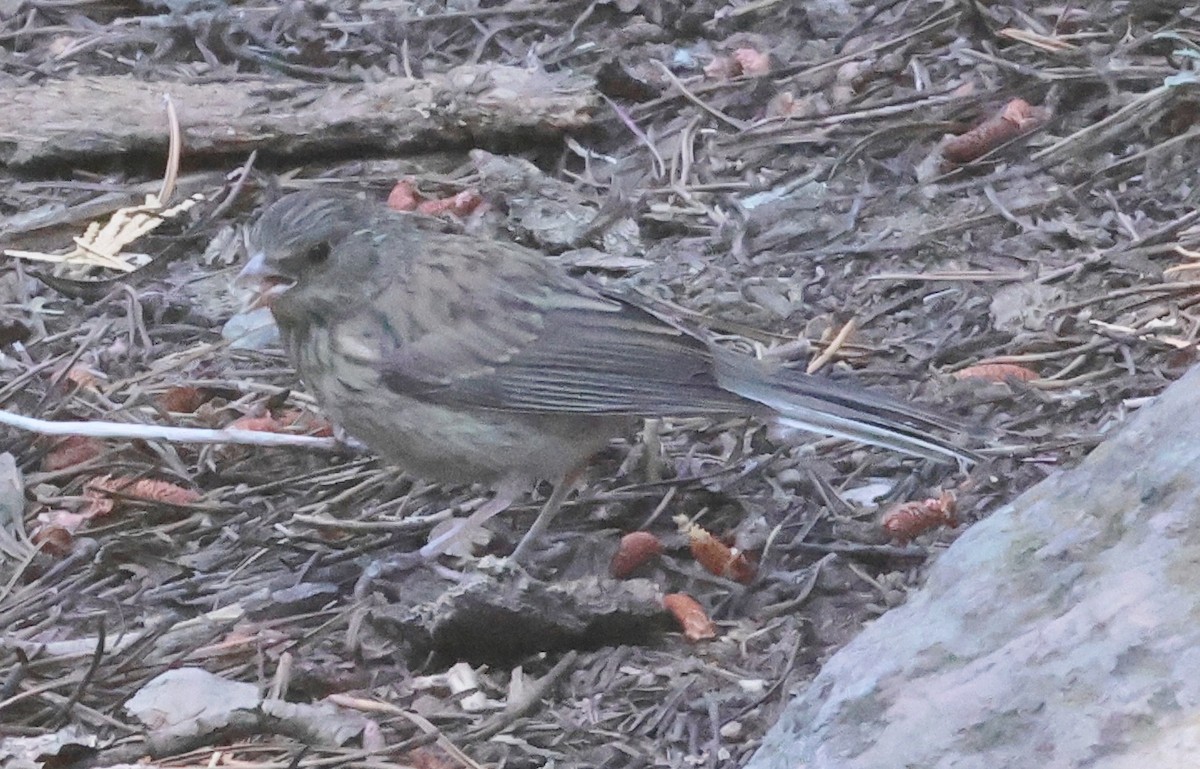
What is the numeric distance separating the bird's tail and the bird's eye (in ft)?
3.75

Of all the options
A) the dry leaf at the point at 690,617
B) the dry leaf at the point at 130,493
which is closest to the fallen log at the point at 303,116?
the dry leaf at the point at 130,493

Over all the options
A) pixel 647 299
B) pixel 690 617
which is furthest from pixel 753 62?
pixel 690 617

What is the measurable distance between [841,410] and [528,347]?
90 centimetres

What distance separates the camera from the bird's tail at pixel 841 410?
12.3 ft

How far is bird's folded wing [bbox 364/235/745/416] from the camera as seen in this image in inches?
159

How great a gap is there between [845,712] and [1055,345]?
7.84 ft

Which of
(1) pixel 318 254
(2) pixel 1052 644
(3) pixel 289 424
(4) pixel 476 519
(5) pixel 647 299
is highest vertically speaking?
(2) pixel 1052 644

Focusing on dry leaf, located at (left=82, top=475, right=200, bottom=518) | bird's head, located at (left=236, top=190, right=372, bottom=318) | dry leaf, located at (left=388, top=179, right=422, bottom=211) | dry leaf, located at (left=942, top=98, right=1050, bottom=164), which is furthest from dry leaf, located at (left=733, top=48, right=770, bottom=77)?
dry leaf, located at (left=82, top=475, right=200, bottom=518)

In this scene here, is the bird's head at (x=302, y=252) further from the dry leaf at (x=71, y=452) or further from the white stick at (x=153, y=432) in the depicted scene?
the dry leaf at (x=71, y=452)

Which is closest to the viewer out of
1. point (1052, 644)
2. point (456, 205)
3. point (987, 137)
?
point (1052, 644)

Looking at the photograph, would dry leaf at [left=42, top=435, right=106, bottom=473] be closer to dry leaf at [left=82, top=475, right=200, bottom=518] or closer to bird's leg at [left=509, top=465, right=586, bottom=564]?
dry leaf at [left=82, top=475, right=200, bottom=518]

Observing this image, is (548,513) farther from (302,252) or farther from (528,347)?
(302,252)

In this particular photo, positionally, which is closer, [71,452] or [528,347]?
[528,347]

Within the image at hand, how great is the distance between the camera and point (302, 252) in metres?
4.18
